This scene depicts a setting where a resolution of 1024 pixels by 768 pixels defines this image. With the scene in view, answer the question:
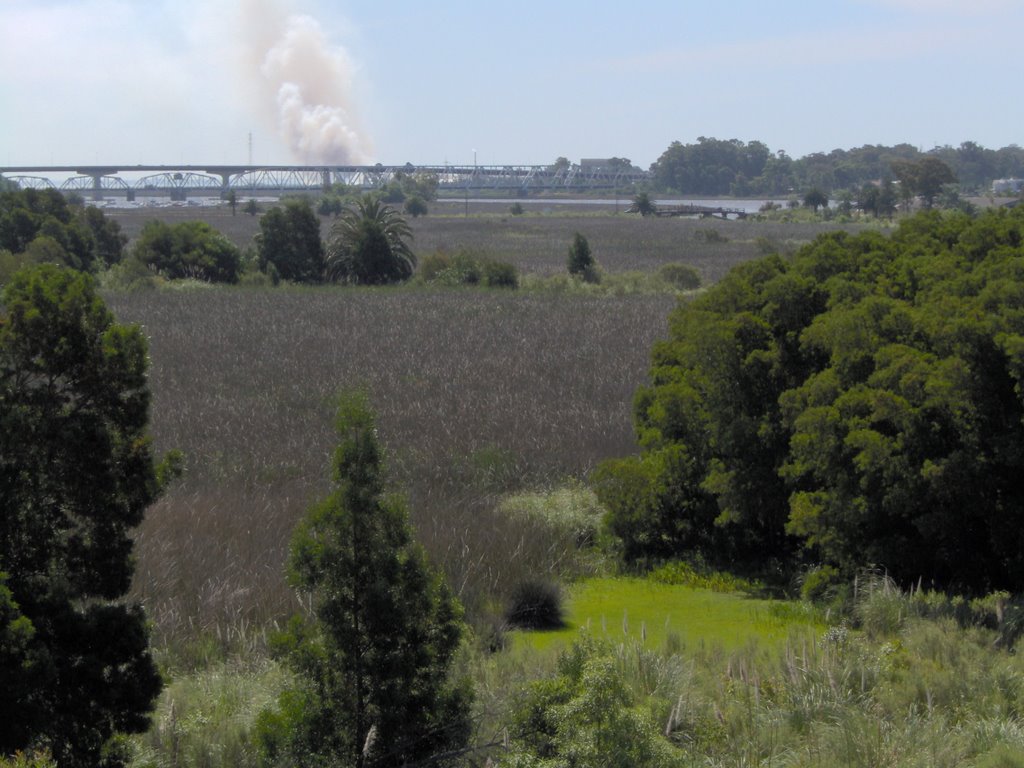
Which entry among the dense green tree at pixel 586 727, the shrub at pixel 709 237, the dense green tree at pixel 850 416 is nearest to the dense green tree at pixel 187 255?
the shrub at pixel 709 237

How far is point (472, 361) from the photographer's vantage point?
29703mm

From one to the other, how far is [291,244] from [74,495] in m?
48.6

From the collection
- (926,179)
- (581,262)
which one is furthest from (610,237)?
(926,179)

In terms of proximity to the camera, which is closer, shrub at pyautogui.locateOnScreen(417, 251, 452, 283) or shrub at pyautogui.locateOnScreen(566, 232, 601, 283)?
shrub at pyautogui.locateOnScreen(417, 251, 452, 283)

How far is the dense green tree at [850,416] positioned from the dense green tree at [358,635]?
5.97 m

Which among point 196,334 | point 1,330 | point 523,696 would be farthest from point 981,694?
point 196,334

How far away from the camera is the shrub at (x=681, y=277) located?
51.8 m

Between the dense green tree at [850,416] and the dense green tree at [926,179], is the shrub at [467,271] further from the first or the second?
the dense green tree at [926,179]

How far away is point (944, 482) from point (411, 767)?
633cm

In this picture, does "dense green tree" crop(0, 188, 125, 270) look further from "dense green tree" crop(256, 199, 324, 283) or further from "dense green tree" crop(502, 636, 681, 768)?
"dense green tree" crop(502, 636, 681, 768)

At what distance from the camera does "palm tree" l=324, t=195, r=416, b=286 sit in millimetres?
53375

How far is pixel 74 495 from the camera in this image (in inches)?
280

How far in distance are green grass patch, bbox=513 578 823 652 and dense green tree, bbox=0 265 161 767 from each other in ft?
14.3

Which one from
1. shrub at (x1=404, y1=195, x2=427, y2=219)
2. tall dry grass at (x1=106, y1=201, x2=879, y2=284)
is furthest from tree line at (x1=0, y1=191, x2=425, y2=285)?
shrub at (x1=404, y1=195, x2=427, y2=219)
